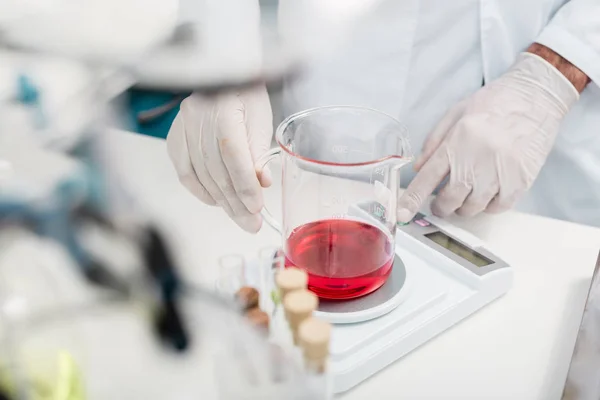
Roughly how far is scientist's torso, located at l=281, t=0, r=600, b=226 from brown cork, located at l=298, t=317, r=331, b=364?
0.58 meters

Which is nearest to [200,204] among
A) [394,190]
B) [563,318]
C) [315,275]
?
[315,275]

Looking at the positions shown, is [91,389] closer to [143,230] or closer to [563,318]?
[143,230]

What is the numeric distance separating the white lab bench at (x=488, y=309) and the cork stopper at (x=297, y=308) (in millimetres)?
62

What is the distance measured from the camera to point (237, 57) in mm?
361

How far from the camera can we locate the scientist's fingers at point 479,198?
867 millimetres

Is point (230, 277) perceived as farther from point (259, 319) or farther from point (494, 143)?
point (494, 143)

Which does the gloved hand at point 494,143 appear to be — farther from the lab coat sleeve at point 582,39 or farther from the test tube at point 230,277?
the test tube at point 230,277

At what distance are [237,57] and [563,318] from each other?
0.53 m

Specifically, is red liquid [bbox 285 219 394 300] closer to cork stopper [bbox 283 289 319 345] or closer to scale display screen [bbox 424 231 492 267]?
scale display screen [bbox 424 231 492 267]

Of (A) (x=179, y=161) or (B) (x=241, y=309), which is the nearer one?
(B) (x=241, y=309)

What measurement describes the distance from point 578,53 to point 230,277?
0.78 meters

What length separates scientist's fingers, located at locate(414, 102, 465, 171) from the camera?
95 cm

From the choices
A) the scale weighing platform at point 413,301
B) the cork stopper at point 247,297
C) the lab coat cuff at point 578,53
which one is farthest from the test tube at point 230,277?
the lab coat cuff at point 578,53

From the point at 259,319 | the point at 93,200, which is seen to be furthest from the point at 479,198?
the point at 93,200
